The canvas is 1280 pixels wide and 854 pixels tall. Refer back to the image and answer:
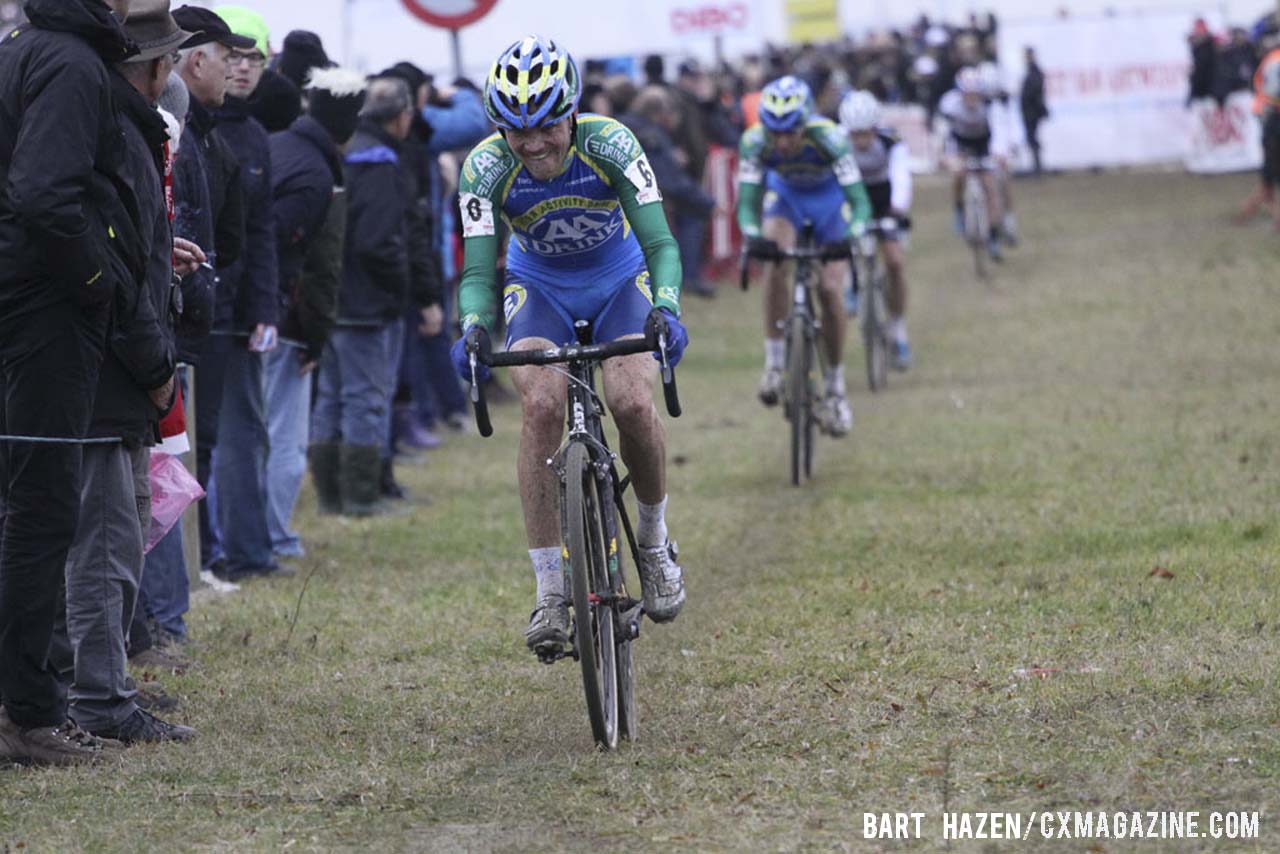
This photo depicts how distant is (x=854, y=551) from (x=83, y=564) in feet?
15.2

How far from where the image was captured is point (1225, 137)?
37.3 m

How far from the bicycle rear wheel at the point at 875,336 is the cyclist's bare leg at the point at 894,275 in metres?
0.10

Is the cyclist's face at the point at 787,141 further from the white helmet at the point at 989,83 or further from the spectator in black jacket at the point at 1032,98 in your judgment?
the spectator in black jacket at the point at 1032,98

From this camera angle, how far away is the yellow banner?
147 ft

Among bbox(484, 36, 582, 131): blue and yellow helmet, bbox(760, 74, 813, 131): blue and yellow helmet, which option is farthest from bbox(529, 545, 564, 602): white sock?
bbox(760, 74, 813, 131): blue and yellow helmet

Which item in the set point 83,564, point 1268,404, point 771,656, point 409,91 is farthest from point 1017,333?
point 83,564

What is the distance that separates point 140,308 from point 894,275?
11323mm

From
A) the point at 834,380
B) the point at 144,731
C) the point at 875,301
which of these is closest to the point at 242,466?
the point at 144,731

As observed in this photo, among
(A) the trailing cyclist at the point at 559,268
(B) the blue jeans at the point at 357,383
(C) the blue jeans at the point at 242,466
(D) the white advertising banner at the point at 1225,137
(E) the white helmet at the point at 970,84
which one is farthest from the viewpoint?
(D) the white advertising banner at the point at 1225,137

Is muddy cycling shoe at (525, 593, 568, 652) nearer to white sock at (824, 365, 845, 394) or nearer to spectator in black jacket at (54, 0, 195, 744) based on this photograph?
spectator in black jacket at (54, 0, 195, 744)

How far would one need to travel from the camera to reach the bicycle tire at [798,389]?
39.8 feet

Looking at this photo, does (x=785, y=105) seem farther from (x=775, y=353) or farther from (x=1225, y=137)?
(x=1225, y=137)

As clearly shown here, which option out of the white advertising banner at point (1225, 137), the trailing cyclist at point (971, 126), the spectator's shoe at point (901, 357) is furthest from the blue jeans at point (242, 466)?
the white advertising banner at point (1225, 137)

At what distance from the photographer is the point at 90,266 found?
589cm
